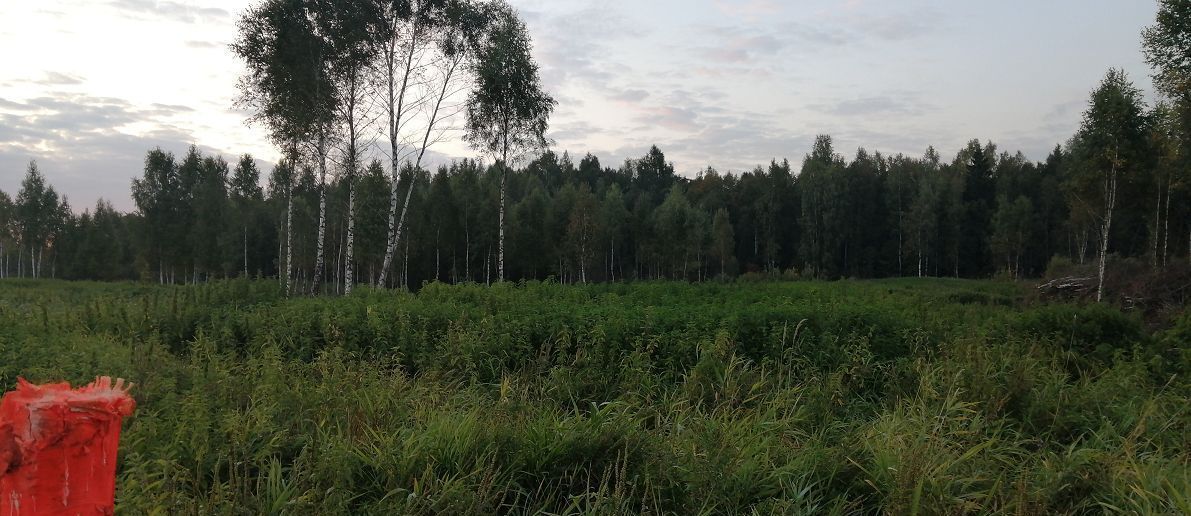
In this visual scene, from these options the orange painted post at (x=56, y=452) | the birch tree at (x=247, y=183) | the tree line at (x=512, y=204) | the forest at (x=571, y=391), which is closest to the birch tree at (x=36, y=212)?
the tree line at (x=512, y=204)

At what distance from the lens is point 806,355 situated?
724 centimetres

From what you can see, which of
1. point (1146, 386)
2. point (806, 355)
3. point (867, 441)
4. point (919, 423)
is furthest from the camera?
point (806, 355)

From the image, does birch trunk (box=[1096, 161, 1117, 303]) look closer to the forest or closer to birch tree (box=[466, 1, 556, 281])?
the forest

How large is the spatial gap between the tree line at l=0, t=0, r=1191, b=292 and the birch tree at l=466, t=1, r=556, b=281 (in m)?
0.09

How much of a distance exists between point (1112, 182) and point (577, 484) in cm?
3130

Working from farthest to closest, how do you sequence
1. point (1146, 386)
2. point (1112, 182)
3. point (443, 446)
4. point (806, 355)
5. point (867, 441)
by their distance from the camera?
point (1112, 182) → point (806, 355) → point (1146, 386) → point (867, 441) → point (443, 446)

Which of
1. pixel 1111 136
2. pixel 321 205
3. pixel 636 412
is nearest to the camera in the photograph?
pixel 636 412

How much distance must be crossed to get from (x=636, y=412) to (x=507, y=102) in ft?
77.1

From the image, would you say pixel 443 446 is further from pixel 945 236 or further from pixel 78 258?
pixel 78 258

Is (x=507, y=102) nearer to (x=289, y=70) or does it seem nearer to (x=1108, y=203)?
(x=289, y=70)

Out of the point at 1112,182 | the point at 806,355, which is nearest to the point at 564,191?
the point at 1112,182

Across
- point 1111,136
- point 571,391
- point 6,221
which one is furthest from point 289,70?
point 6,221

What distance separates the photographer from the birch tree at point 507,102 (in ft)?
82.9

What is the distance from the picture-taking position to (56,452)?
1316 mm
